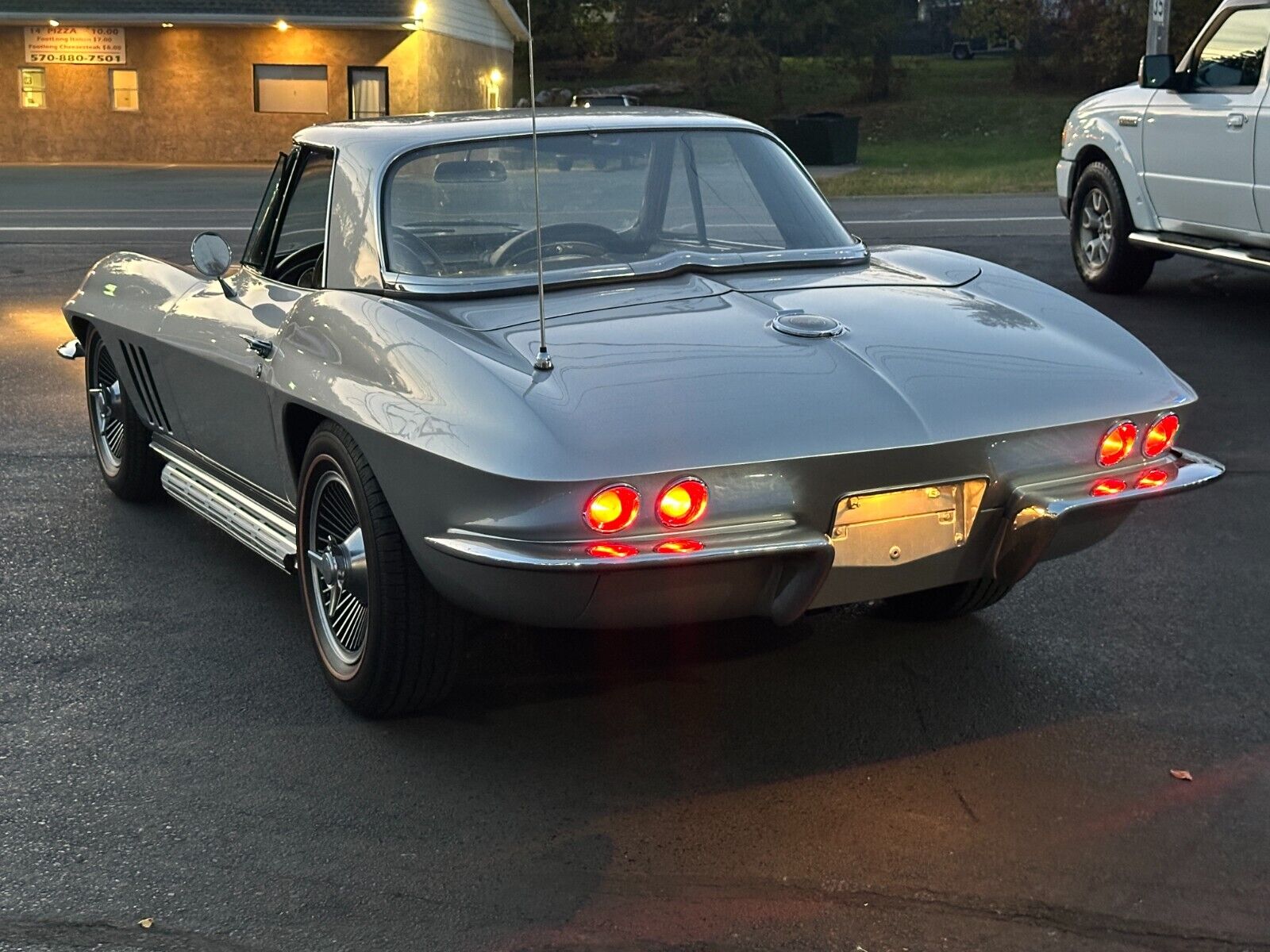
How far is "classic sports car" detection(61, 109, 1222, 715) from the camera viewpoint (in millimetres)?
3572

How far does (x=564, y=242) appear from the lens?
4715 millimetres

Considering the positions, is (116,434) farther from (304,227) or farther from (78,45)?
(78,45)

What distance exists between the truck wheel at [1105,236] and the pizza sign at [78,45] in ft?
92.6

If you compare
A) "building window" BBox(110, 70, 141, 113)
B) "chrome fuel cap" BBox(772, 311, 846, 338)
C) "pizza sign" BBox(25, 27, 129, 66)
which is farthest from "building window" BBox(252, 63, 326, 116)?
"chrome fuel cap" BBox(772, 311, 846, 338)

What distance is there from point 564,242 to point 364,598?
121cm

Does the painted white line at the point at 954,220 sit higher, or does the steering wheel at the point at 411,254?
the steering wheel at the point at 411,254

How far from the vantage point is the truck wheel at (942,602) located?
4.77m

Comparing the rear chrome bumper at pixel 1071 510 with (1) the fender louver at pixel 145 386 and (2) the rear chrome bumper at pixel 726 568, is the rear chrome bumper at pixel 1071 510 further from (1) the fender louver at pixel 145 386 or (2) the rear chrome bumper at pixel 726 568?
(1) the fender louver at pixel 145 386

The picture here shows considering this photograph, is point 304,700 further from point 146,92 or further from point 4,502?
point 146,92

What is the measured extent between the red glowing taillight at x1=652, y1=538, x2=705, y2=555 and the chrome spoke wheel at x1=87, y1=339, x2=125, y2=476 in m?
3.35

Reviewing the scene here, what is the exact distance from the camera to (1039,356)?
4094 mm

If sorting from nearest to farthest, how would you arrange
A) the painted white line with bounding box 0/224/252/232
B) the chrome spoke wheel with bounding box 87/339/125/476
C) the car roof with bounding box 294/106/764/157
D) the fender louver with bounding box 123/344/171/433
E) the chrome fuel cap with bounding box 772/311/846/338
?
1. the chrome fuel cap with bounding box 772/311/846/338
2. the car roof with bounding box 294/106/764/157
3. the fender louver with bounding box 123/344/171/433
4. the chrome spoke wheel with bounding box 87/339/125/476
5. the painted white line with bounding box 0/224/252/232

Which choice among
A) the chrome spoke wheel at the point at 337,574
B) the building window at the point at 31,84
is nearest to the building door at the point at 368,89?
the building window at the point at 31,84

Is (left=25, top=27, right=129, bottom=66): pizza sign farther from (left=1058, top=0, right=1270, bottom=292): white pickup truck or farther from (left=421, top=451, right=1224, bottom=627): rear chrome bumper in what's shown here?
(left=421, top=451, right=1224, bottom=627): rear chrome bumper
